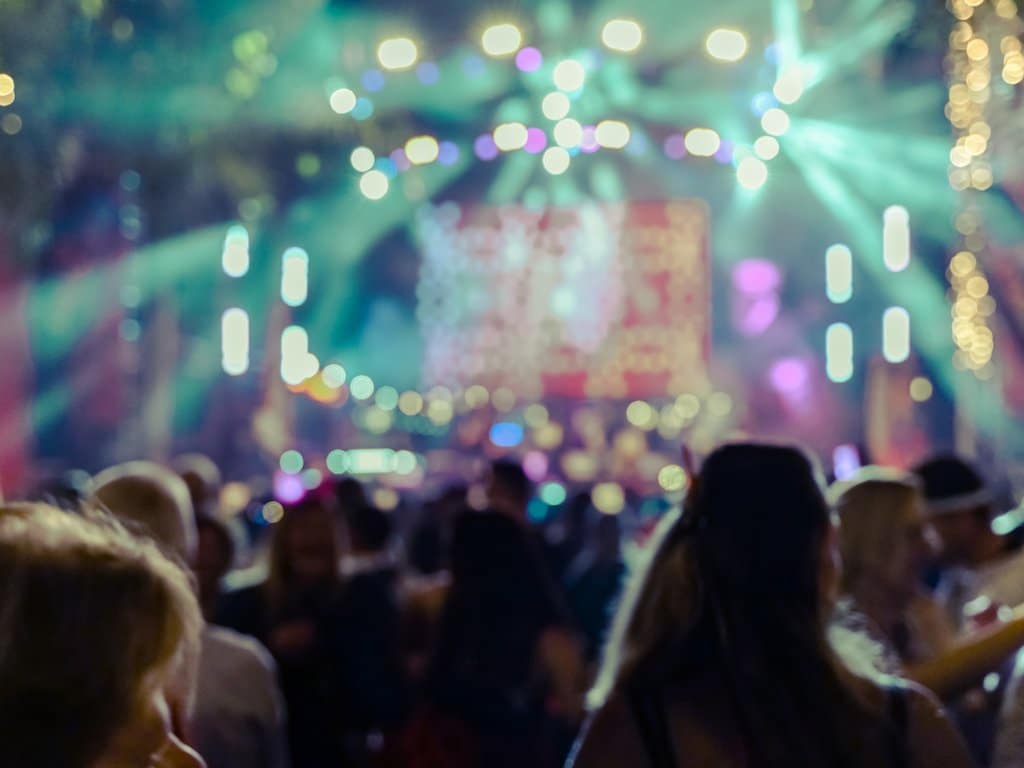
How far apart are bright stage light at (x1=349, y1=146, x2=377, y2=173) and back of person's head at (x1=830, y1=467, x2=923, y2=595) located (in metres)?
18.4

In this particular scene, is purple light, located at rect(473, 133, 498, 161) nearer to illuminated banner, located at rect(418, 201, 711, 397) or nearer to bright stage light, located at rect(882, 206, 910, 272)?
illuminated banner, located at rect(418, 201, 711, 397)

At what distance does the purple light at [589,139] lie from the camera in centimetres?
2089

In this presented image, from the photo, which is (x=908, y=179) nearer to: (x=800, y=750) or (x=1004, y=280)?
(x=1004, y=280)

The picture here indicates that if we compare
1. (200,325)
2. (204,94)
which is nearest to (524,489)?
(204,94)

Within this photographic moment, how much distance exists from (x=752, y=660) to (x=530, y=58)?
18.5 metres

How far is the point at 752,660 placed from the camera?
240 cm

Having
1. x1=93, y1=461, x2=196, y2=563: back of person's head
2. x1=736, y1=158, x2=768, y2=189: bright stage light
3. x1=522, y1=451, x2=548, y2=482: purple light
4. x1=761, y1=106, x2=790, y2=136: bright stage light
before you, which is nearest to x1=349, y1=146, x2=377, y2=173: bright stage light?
x1=522, y1=451, x2=548, y2=482: purple light

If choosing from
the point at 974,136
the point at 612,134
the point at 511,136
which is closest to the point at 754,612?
the point at 974,136

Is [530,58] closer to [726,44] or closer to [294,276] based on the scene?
[726,44]

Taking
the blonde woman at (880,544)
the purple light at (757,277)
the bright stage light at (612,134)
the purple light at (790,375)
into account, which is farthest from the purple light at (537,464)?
the blonde woman at (880,544)

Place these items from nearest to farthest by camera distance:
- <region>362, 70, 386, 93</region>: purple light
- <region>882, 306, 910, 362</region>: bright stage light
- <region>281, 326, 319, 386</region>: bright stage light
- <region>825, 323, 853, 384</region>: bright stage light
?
<region>362, 70, 386, 93</region>: purple light < <region>882, 306, 910, 362</region>: bright stage light < <region>825, 323, 853, 384</region>: bright stage light < <region>281, 326, 319, 386</region>: bright stage light

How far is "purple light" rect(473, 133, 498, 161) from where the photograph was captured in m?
22.6

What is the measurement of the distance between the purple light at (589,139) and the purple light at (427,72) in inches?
101

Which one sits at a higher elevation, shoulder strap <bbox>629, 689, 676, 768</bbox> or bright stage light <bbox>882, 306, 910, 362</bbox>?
shoulder strap <bbox>629, 689, 676, 768</bbox>
